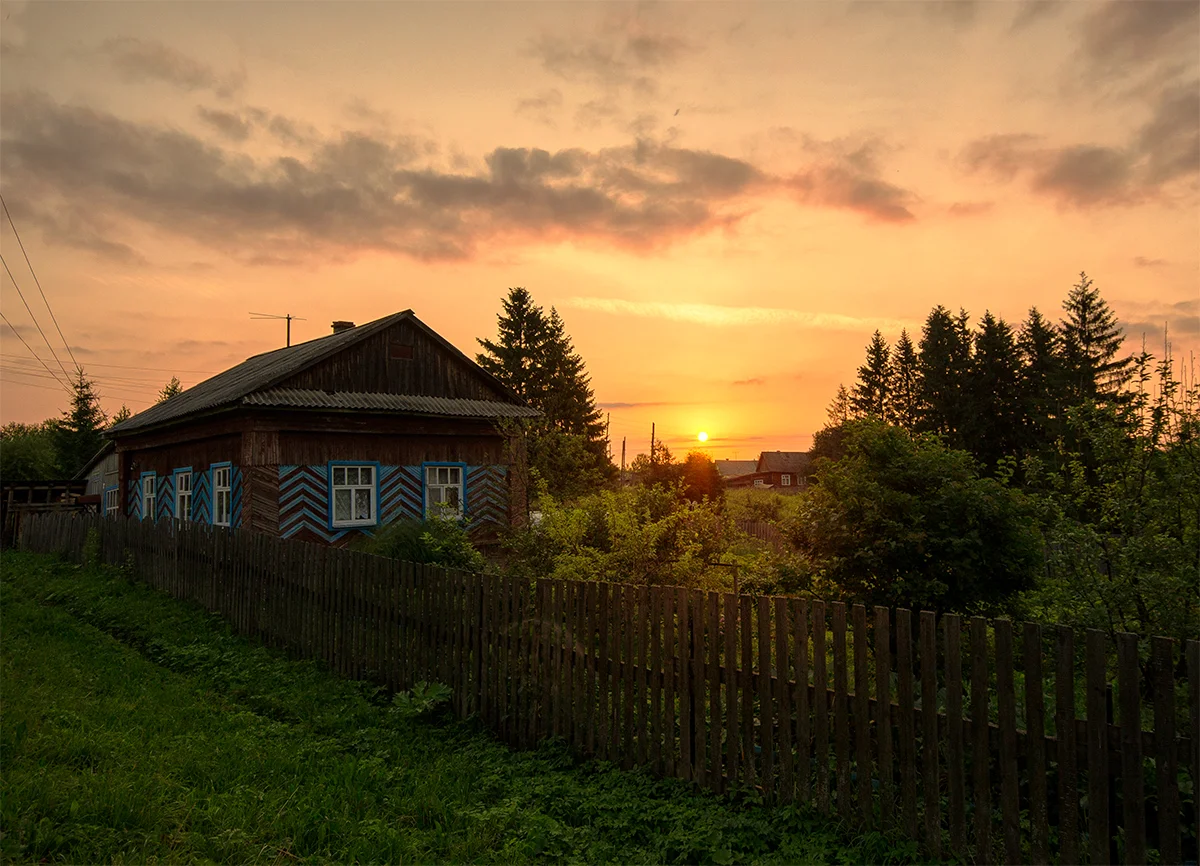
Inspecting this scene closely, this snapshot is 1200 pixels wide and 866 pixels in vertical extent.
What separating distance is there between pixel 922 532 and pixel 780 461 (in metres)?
97.8

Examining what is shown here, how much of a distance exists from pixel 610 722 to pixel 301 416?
1459cm

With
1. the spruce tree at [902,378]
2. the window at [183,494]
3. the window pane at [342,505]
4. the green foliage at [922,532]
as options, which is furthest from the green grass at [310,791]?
the spruce tree at [902,378]

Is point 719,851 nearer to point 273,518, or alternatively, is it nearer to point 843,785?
point 843,785

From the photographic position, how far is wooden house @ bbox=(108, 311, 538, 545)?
17766 millimetres

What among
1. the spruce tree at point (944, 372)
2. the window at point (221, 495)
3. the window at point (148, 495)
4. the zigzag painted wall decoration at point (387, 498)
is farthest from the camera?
the spruce tree at point (944, 372)

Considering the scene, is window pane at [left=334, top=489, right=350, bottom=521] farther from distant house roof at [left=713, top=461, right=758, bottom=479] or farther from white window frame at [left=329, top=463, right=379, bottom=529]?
distant house roof at [left=713, top=461, right=758, bottom=479]

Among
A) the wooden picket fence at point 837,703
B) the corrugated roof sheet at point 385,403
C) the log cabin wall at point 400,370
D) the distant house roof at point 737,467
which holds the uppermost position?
the log cabin wall at point 400,370

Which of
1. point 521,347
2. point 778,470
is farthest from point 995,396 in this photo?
point 778,470

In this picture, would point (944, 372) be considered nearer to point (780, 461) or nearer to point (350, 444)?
point (350, 444)

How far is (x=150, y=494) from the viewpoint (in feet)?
79.3

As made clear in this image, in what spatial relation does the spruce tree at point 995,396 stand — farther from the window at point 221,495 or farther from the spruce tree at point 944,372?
the window at point 221,495

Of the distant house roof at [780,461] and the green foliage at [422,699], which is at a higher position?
the distant house roof at [780,461]

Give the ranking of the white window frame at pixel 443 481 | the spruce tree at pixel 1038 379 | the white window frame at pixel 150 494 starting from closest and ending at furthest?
1. the white window frame at pixel 443 481
2. the white window frame at pixel 150 494
3. the spruce tree at pixel 1038 379

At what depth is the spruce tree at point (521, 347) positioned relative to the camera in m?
51.0
